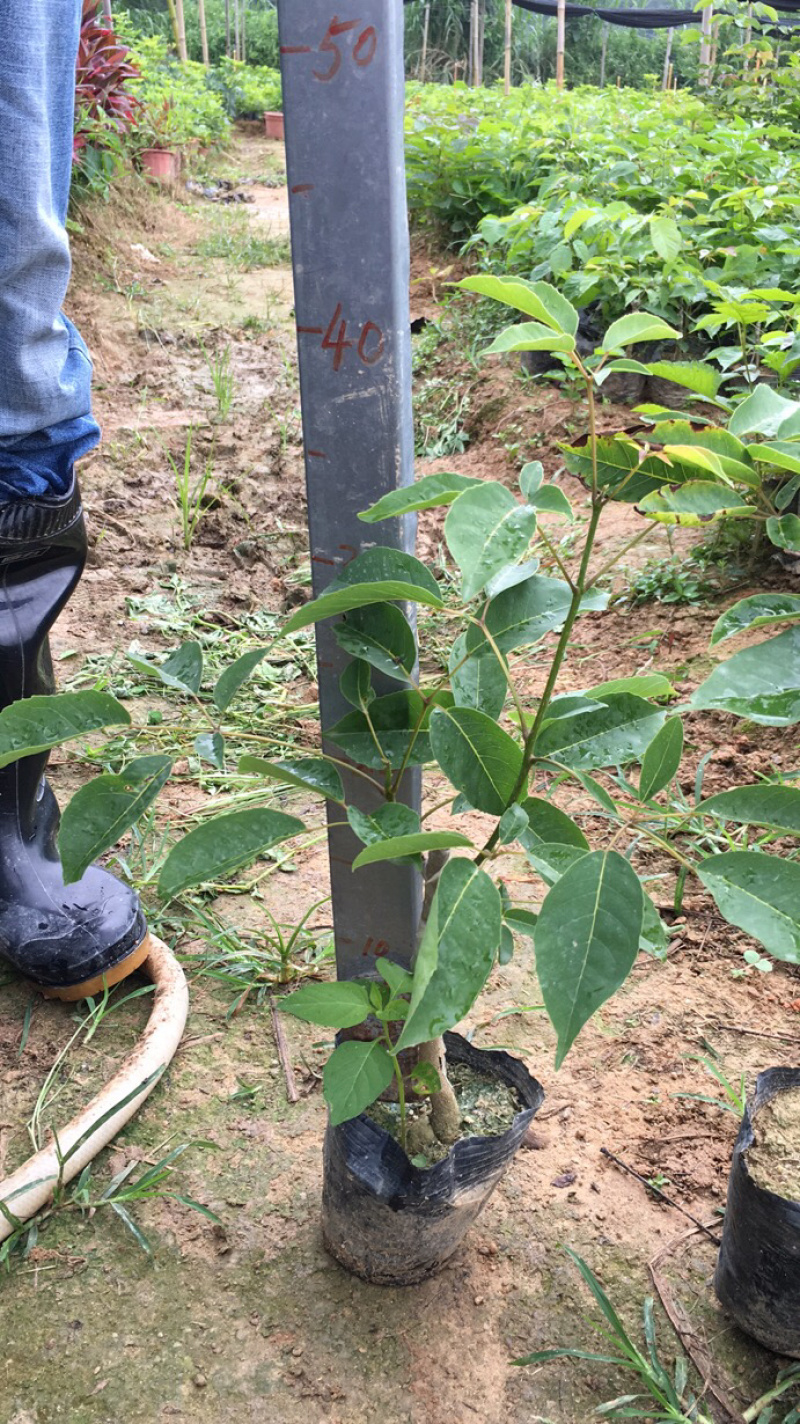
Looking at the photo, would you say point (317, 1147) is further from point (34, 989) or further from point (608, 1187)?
point (34, 989)

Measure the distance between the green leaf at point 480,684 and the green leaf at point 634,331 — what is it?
28cm

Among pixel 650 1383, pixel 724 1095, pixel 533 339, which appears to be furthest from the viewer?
pixel 724 1095

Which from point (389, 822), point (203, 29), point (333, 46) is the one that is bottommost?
point (389, 822)

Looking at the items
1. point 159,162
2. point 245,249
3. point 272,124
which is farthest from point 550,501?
point 272,124

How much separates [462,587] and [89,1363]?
97 cm

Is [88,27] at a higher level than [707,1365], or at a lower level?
higher

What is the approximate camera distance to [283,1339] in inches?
45.1

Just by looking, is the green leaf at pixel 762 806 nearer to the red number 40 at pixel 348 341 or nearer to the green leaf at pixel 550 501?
the green leaf at pixel 550 501

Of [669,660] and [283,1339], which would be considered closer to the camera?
[283,1339]

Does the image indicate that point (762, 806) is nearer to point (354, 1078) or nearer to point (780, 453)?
point (780, 453)

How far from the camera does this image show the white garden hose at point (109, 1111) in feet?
4.15

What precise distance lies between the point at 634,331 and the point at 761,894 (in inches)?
16.5

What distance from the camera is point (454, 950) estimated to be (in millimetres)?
780

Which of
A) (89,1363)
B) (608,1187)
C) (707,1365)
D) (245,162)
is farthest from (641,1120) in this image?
(245,162)
